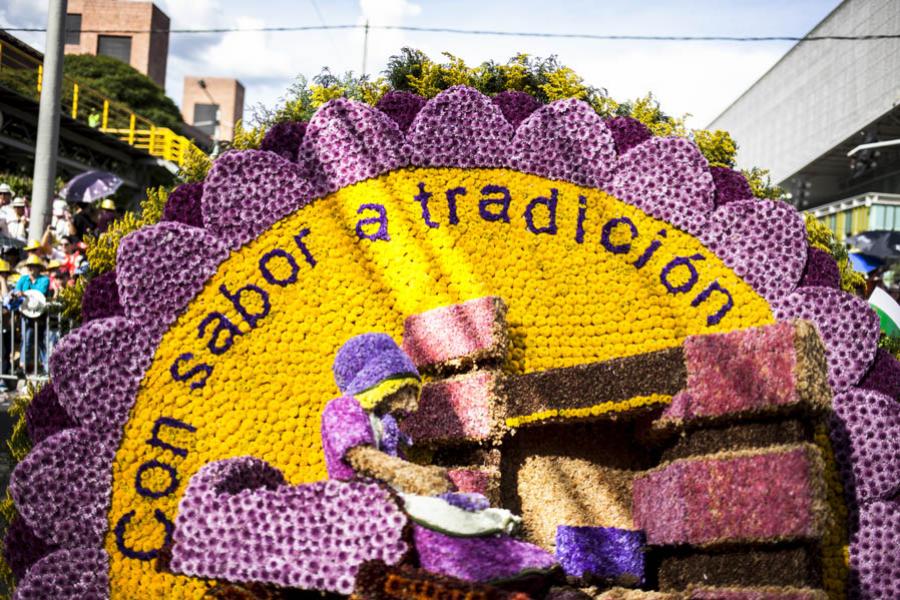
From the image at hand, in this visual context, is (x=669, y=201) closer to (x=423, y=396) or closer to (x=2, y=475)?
(x=423, y=396)

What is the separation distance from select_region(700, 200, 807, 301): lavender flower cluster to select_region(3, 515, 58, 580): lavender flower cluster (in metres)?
3.38

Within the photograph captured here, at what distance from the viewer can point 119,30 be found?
44625mm

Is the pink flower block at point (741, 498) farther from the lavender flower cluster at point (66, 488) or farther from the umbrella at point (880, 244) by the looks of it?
the umbrella at point (880, 244)

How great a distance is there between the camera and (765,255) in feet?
15.7

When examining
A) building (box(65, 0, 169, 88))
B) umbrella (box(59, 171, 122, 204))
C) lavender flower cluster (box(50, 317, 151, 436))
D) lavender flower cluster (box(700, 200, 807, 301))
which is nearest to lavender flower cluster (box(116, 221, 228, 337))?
lavender flower cluster (box(50, 317, 151, 436))

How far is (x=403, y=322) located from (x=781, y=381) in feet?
5.52

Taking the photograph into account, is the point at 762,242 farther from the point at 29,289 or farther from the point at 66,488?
the point at 29,289

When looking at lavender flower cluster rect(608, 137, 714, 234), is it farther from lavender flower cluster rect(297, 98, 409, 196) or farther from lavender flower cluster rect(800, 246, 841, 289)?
lavender flower cluster rect(297, 98, 409, 196)

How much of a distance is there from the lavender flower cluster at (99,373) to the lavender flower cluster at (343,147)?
115 centimetres

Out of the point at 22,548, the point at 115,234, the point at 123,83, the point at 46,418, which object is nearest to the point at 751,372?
the point at 115,234

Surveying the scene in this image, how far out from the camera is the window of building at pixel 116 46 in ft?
150

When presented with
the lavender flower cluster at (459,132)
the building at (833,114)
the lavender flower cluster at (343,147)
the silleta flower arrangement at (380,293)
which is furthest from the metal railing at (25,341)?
the building at (833,114)

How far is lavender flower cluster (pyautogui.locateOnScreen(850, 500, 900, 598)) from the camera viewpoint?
14.4 feet

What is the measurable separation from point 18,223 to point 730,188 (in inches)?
353
